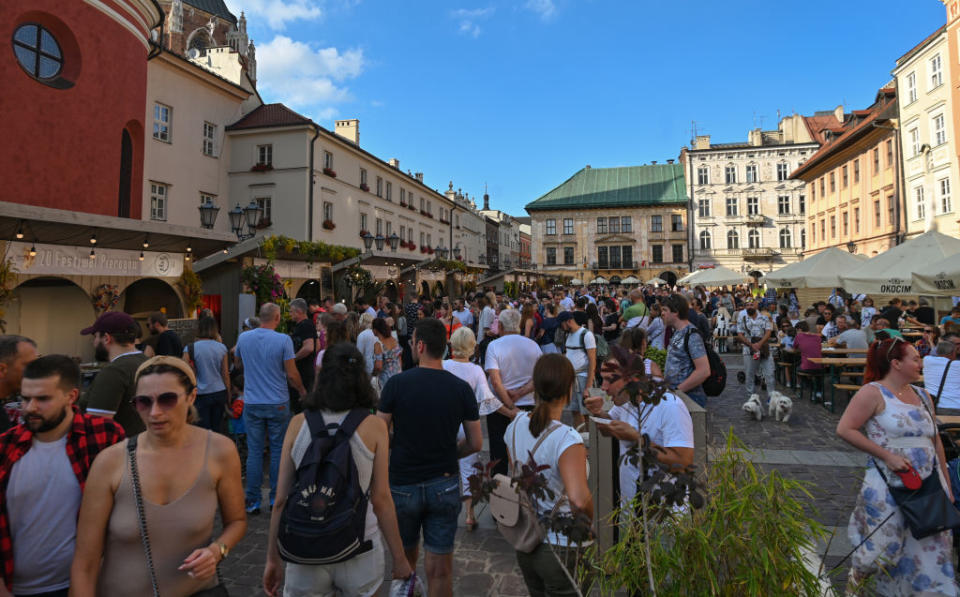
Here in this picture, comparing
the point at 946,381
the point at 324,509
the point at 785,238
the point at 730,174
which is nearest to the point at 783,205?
the point at 785,238

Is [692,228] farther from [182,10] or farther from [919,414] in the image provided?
[919,414]

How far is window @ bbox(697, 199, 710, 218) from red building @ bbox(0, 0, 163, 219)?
5333 cm

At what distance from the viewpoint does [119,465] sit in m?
2.17

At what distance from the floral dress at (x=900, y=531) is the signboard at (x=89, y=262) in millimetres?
11115

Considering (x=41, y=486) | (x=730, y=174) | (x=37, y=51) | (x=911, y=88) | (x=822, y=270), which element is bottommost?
(x=41, y=486)

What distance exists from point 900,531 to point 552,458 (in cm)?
258

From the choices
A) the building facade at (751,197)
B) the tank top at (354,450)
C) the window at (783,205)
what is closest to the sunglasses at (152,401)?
the tank top at (354,450)

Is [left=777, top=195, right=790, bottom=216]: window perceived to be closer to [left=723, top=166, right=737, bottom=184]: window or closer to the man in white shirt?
[left=723, top=166, right=737, bottom=184]: window

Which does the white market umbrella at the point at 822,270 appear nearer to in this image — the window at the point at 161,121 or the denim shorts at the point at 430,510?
the denim shorts at the point at 430,510

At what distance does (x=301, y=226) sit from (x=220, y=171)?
5.03 meters

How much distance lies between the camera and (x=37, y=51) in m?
12.7

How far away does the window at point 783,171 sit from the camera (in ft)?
174

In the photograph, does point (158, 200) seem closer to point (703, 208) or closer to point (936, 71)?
point (936, 71)

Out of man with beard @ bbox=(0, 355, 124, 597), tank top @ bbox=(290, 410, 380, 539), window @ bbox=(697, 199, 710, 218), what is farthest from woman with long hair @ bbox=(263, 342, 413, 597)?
window @ bbox=(697, 199, 710, 218)
